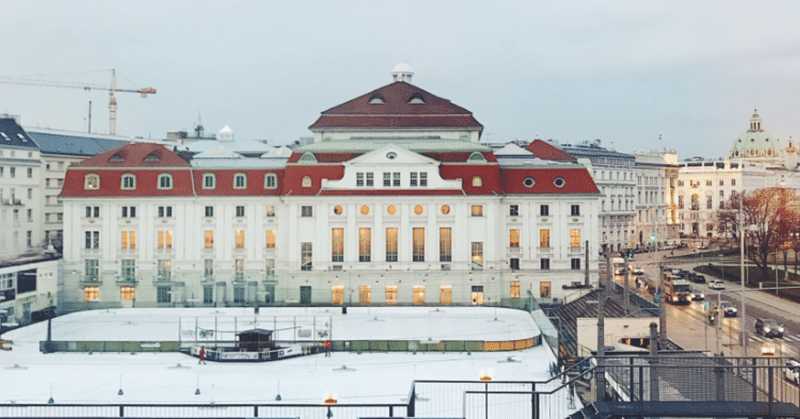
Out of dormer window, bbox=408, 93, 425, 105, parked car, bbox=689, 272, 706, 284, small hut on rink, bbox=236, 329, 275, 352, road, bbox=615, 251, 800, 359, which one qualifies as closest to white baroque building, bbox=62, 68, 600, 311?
dormer window, bbox=408, 93, 425, 105

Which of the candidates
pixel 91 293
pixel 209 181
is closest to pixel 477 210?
pixel 209 181

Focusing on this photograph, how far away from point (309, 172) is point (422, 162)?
881cm

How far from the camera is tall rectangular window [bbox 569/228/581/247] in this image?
70.3 m

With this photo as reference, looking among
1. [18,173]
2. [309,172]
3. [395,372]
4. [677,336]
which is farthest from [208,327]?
[18,173]

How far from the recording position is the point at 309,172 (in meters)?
69.1

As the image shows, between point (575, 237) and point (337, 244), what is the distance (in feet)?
61.7

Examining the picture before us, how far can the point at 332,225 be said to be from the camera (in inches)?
2702

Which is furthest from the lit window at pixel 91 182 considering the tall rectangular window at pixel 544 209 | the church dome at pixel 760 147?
the church dome at pixel 760 147

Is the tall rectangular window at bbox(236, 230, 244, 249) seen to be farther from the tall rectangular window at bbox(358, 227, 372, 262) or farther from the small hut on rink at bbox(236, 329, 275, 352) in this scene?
the small hut on rink at bbox(236, 329, 275, 352)

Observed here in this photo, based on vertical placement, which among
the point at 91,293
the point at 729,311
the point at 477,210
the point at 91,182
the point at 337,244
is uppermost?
the point at 91,182

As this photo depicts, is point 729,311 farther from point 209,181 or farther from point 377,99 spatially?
point 209,181

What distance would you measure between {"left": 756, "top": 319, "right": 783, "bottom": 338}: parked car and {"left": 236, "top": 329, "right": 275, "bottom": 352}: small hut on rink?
32408mm

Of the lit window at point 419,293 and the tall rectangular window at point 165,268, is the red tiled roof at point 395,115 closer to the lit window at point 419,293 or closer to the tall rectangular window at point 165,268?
the lit window at point 419,293

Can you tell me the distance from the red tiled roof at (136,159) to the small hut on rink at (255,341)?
111 feet
